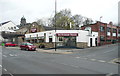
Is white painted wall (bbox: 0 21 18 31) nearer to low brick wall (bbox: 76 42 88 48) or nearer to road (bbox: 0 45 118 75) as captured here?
low brick wall (bbox: 76 42 88 48)

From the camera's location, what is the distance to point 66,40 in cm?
3588

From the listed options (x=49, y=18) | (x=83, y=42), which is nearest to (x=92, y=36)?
(x=83, y=42)

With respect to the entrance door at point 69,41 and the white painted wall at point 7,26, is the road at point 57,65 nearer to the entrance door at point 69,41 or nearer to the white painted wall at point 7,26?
the entrance door at point 69,41

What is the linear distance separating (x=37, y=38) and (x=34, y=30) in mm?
5624

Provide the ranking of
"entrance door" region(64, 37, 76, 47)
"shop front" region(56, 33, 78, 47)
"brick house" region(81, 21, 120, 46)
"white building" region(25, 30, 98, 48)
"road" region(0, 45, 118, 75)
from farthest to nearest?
1. "brick house" region(81, 21, 120, 46)
2. "entrance door" region(64, 37, 76, 47)
3. "shop front" region(56, 33, 78, 47)
4. "white building" region(25, 30, 98, 48)
5. "road" region(0, 45, 118, 75)

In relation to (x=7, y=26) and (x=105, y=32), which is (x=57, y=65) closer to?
(x=105, y=32)

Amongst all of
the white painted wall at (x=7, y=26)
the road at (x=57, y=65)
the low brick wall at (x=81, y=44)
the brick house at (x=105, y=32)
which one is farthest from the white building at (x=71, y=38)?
the white painted wall at (x=7, y=26)

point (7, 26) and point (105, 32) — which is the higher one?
point (7, 26)

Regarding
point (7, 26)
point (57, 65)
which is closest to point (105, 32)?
point (57, 65)

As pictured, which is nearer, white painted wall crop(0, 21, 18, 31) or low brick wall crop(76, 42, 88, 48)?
low brick wall crop(76, 42, 88, 48)

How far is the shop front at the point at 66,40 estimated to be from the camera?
35062 mm

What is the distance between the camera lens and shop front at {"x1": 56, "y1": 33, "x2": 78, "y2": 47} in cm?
3506

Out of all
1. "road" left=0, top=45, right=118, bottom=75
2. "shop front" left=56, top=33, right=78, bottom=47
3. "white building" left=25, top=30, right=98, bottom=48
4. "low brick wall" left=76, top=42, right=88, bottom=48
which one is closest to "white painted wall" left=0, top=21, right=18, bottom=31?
"white building" left=25, top=30, right=98, bottom=48

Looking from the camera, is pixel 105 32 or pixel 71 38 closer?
pixel 71 38
